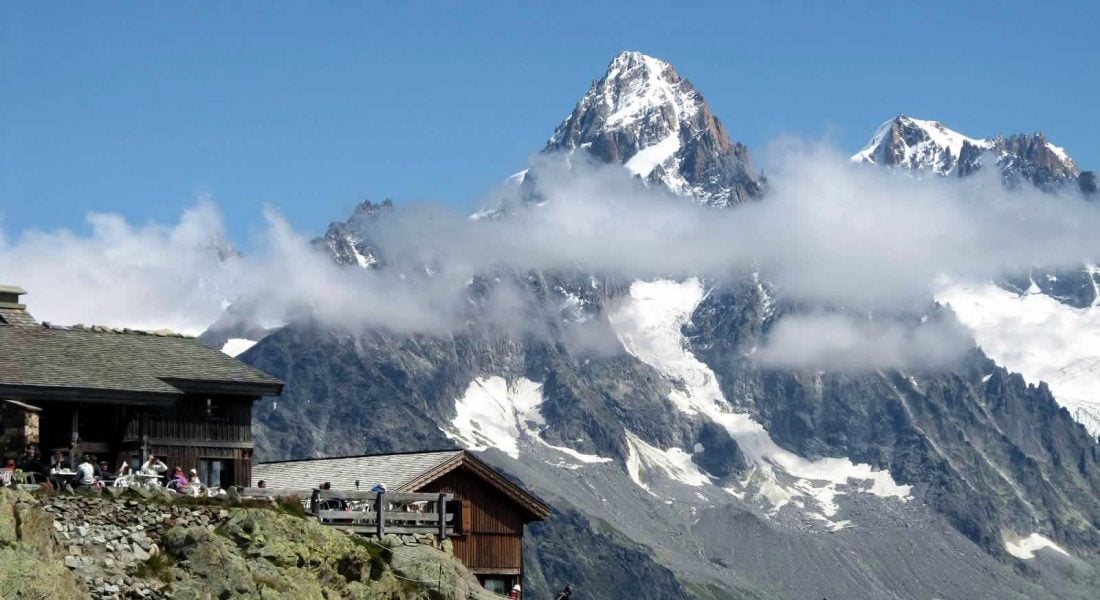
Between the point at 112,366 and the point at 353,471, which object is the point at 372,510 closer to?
the point at 112,366

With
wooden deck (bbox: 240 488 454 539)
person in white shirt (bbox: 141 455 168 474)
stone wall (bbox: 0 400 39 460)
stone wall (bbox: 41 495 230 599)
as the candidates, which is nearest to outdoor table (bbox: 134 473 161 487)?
person in white shirt (bbox: 141 455 168 474)

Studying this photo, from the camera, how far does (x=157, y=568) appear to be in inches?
1869

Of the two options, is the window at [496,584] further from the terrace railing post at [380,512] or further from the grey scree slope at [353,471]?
the terrace railing post at [380,512]

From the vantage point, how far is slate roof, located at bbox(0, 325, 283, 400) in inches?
2245

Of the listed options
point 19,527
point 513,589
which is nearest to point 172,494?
point 19,527

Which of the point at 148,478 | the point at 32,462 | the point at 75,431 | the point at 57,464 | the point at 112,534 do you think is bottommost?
the point at 112,534

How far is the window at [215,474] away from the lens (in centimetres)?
6762

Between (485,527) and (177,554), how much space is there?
73.9 feet

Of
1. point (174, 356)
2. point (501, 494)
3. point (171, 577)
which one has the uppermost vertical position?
point (174, 356)

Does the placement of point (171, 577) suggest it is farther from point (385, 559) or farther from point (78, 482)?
point (385, 559)

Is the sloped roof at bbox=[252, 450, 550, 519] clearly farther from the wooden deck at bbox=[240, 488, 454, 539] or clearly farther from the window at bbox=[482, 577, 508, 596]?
the wooden deck at bbox=[240, 488, 454, 539]

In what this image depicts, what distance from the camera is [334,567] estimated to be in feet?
171

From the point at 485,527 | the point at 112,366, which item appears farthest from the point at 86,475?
the point at 485,527

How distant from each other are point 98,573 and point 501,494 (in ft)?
85.1
